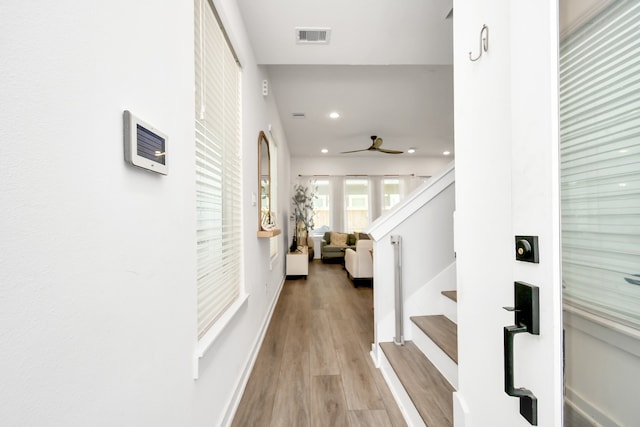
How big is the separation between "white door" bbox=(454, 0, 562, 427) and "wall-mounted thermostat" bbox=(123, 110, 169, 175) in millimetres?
1005

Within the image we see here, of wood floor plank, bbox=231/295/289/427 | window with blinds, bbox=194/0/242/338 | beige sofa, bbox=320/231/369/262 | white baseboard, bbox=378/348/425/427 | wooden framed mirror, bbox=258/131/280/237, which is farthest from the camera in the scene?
beige sofa, bbox=320/231/369/262

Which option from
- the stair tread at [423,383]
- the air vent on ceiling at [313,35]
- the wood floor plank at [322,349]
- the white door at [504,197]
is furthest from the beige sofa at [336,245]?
the white door at [504,197]

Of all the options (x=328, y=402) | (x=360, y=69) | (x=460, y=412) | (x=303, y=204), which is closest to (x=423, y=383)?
(x=460, y=412)

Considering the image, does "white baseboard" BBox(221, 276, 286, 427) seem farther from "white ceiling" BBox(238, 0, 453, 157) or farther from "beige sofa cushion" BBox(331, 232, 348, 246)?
"beige sofa cushion" BBox(331, 232, 348, 246)

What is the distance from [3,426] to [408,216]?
2.08 meters

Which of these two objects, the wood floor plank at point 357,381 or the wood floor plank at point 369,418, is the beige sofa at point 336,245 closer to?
the wood floor plank at point 357,381

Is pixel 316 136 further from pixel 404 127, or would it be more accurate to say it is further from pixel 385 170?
pixel 385 170

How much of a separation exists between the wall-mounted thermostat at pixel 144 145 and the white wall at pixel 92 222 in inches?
1.1

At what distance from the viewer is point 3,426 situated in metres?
0.42

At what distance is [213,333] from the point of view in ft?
4.35

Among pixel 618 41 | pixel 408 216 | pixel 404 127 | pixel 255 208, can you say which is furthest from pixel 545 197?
pixel 404 127

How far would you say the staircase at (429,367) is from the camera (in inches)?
55.3

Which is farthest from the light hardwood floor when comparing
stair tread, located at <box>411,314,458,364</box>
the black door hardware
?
the black door hardware

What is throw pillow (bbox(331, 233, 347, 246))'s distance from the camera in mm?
7324
